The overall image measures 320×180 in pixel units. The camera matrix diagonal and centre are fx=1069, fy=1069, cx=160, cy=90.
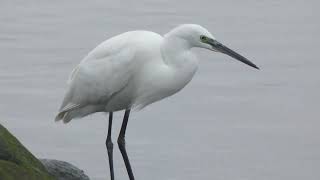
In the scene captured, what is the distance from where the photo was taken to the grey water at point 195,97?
33.1 ft

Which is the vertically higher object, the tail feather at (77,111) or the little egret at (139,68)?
the little egret at (139,68)

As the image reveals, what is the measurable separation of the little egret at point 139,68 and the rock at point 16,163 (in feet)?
4.83

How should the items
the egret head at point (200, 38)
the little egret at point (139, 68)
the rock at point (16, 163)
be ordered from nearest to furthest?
the rock at point (16, 163), the egret head at point (200, 38), the little egret at point (139, 68)

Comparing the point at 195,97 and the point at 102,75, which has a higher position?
the point at 102,75

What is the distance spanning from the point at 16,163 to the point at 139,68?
1.85 m

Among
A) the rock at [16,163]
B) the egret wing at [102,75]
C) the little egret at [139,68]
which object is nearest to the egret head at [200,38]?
the little egret at [139,68]

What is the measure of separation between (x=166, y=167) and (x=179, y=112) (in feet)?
4.75

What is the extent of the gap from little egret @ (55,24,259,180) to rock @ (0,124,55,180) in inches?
57.9

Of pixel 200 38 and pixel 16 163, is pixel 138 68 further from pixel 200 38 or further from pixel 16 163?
pixel 16 163

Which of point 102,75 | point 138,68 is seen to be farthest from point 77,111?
point 138,68

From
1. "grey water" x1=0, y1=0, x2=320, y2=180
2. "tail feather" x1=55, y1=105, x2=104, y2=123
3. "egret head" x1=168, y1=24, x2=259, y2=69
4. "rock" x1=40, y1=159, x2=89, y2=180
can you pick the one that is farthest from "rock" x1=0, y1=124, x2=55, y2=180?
"grey water" x1=0, y1=0, x2=320, y2=180

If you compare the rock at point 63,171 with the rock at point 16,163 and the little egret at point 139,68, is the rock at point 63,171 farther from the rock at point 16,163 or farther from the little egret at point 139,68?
the rock at point 16,163

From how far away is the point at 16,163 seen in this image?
6.20 m

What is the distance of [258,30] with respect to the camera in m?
14.2
